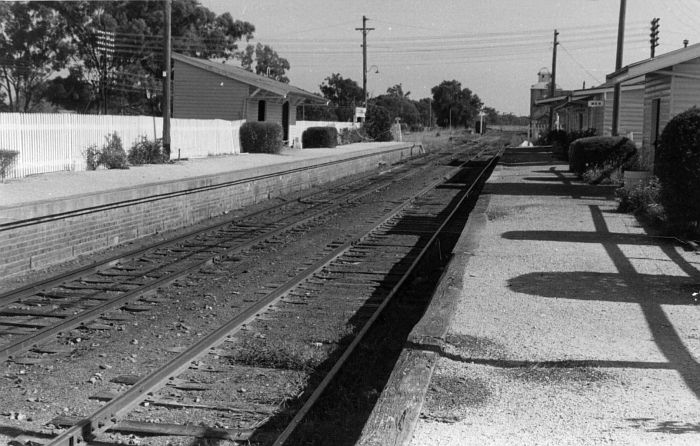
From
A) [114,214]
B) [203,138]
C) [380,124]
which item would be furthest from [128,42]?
[114,214]

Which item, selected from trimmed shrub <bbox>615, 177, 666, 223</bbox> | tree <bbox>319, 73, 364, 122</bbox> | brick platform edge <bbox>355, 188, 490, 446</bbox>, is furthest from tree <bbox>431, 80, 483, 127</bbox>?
brick platform edge <bbox>355, 188, 490, 446</bbox>

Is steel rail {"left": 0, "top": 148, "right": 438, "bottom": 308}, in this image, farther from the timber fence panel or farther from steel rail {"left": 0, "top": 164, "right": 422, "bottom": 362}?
the timber fence panel

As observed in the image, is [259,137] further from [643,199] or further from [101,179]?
[643,199]

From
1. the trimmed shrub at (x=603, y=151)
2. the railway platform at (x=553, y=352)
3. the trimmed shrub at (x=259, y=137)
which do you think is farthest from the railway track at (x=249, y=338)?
the trimmed shrub at (x=259, y=137)

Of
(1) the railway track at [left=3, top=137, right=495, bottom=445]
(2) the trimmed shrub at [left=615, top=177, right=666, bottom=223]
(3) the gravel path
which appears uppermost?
(2) the trimmed shrub at [left=615, top=177, right=666, bottom=223]

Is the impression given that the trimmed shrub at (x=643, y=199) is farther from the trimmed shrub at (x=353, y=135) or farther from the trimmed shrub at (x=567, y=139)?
the trimmed shrub at (x=353, y=135)

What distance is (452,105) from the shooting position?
434 ft

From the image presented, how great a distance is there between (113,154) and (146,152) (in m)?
2.48

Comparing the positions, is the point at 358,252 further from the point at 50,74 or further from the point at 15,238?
the point at 50,74

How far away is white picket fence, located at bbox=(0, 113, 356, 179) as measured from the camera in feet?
60.1

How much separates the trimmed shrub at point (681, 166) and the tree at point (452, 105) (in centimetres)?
12012

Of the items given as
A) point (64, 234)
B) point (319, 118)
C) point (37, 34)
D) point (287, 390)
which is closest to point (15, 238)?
point (64, 234)

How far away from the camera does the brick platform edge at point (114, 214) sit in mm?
10625

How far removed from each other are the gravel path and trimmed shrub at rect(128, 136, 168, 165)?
46.4 feet
